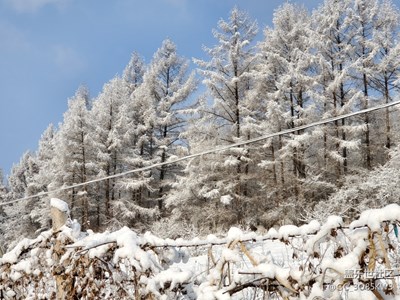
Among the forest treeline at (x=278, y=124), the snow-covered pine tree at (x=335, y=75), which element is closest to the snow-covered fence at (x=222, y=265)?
the forest treeline at (x=278, y=124)

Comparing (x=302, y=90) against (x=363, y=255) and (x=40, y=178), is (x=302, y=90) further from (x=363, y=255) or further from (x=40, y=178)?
(x=40, y=178)

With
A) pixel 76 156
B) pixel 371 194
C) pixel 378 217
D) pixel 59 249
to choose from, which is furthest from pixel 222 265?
pixel 76 156

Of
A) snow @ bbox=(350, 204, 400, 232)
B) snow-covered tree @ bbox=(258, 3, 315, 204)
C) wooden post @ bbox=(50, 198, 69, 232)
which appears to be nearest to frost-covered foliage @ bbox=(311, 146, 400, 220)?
snow-covered tree @ bbox=(258, 3, 315, 204)

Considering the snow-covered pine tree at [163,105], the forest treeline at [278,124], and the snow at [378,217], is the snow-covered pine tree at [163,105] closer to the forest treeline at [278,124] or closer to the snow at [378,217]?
the forest treeline at [278,124]

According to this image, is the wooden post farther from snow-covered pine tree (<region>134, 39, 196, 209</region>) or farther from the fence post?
snow-covered pine tree (<region>134, 39, 196, 209</region>)

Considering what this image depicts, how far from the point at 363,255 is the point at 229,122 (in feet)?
53.5

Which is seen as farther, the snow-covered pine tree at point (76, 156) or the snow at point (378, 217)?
the snow-covered pine tree at point (76, 156)

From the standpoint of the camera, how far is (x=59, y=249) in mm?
2611

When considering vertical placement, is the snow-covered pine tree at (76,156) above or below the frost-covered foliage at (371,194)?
above

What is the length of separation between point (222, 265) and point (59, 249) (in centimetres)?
141

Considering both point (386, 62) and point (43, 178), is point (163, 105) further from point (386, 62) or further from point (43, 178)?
point (386, 62)

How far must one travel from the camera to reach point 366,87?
1583cm

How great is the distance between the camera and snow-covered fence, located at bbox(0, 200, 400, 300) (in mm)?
1421

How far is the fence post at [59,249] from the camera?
95.3 inches
